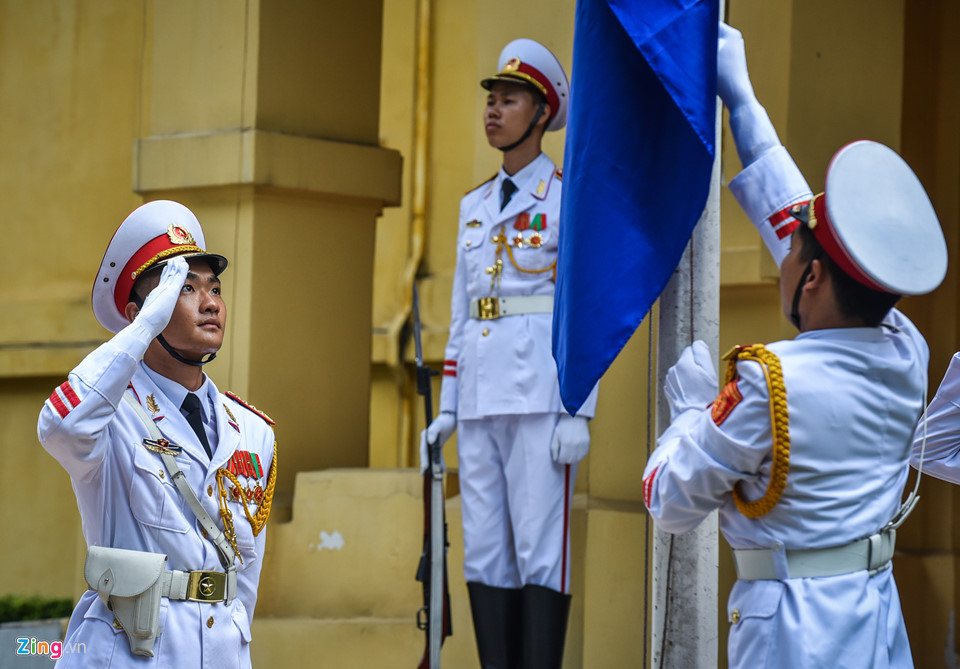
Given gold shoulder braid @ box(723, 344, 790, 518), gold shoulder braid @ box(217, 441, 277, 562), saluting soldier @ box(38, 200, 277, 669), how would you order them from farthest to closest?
gold shoulder braid @ box(217, 441, 277, 562)
saluting soldier @ box(38, 200, 277, 669)
gold shoulder braid @ box(723, 344, 790, 518)

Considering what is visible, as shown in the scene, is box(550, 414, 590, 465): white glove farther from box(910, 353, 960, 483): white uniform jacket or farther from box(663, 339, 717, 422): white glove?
box(663, 339, 717, 422): white glove

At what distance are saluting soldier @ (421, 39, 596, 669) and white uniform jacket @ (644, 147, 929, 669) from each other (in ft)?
6.99

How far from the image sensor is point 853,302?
114 inches

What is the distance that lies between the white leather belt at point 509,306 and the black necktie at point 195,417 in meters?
1.95

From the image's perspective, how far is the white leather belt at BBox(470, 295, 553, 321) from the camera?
5191 millimetres

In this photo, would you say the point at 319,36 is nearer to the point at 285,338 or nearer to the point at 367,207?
the point at 367,207

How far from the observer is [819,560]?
288 centimetres

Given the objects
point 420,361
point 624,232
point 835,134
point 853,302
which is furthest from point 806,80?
point 853,302

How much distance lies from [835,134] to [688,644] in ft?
8.62

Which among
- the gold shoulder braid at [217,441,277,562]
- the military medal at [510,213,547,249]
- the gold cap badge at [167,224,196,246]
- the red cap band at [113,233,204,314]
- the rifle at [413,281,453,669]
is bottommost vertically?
the rifle at [413,281,453,669]

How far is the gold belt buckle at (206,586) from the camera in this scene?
324cm

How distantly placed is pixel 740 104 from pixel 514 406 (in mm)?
2001

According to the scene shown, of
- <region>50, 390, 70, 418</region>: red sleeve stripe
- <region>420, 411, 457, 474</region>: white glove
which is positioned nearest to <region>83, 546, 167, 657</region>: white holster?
<region>50, 390, 70, 418</region>: red sleeve stripe

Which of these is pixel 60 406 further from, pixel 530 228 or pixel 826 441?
pixel 530 228
